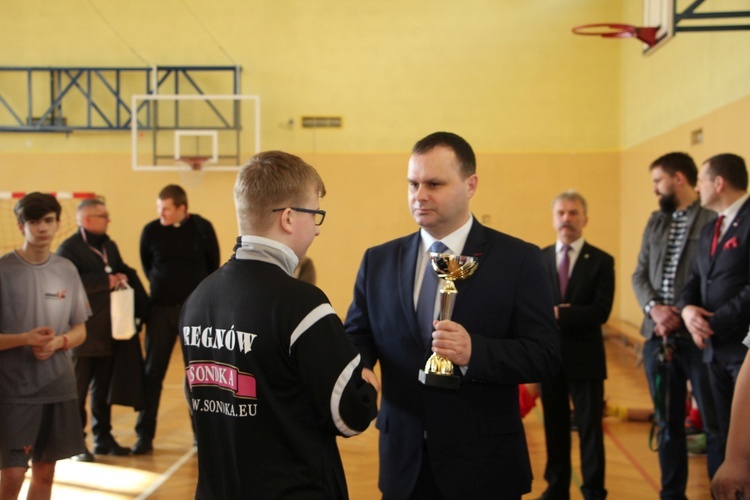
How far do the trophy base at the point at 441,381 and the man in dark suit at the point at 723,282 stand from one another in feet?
7.01

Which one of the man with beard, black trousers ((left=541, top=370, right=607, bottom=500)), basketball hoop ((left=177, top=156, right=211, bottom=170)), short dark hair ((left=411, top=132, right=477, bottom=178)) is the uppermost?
basketball hoop ((left=177, top=156, right=211, bottom=170))

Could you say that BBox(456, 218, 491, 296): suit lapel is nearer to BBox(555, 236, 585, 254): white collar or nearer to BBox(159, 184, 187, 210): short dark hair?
BBox(555, 236, 585, 254): white collar

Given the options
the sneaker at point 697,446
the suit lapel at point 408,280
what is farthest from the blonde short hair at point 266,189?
the sneaker at point 697,446

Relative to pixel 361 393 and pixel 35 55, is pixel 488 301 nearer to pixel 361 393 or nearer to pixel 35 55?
pixel 361 393

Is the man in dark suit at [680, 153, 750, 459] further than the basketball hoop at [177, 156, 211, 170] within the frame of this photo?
No

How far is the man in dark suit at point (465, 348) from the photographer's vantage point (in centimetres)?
219

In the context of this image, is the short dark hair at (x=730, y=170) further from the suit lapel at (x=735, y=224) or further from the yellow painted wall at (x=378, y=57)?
the yellow painted wall at (x=378, y=57)

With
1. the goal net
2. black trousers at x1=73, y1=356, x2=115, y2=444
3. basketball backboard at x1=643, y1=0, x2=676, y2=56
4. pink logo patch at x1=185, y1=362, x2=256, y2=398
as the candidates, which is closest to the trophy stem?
pink logo patch at x1=185, y1=362, x2=256, y2=398

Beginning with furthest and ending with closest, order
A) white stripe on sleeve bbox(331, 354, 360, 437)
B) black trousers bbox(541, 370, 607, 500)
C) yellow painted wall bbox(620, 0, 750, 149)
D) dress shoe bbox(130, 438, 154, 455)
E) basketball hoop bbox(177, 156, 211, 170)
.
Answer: basketball hoop bbox(177, 156, 211, 170), yellow painted wall bbox(620, 0, 750, 149), dress shoe bbox(130, 438, 154, 455), black trousers bbox(541, 370, 607, 500), white stripe on sleeve bbox(331, 354, 360, 437)

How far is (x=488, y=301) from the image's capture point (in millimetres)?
2295

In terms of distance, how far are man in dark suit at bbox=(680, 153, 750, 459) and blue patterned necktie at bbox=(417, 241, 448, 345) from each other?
6.54 ft

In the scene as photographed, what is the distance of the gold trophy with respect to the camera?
2.10 meters

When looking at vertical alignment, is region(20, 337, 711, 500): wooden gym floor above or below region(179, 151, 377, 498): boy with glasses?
below

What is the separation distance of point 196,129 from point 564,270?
26.1 feet
